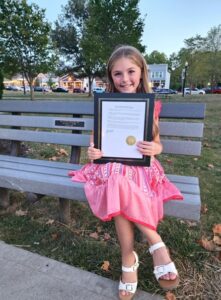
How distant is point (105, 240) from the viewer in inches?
109

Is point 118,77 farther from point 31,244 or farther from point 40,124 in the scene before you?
point 31,244

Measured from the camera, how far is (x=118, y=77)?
2.42 meters

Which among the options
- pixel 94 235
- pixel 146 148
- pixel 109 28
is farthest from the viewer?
pixel 109 28

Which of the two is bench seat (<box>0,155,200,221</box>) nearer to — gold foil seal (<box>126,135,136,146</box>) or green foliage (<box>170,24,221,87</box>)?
gold foil seal (<box>126,135,136,146</box>)

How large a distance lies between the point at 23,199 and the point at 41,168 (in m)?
0.83

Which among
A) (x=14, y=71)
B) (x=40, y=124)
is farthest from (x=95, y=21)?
(x=40, y=124)

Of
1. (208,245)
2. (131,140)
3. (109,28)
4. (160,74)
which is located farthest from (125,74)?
(160,74)

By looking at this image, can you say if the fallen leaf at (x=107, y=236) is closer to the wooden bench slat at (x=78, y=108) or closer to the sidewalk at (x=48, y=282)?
the sidewalk at (x=48, y=282)

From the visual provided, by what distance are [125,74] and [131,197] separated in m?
0.94

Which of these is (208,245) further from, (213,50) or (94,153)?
(213,50)

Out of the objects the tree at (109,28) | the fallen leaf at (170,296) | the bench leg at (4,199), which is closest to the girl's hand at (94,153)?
the fallen leaf at (170,296)

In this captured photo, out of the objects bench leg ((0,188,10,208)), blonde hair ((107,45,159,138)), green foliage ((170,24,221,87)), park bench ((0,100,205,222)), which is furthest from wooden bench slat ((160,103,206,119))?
green foliage ((170,24,221,87))

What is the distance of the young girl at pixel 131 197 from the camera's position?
199 cm

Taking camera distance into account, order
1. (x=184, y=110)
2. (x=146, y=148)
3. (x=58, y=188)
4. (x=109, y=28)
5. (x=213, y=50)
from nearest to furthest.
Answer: (x=146, y=148) → (x=58, y=188) → (x=184, y=110) → (x=109, y=28) → (x=213, y=50)
